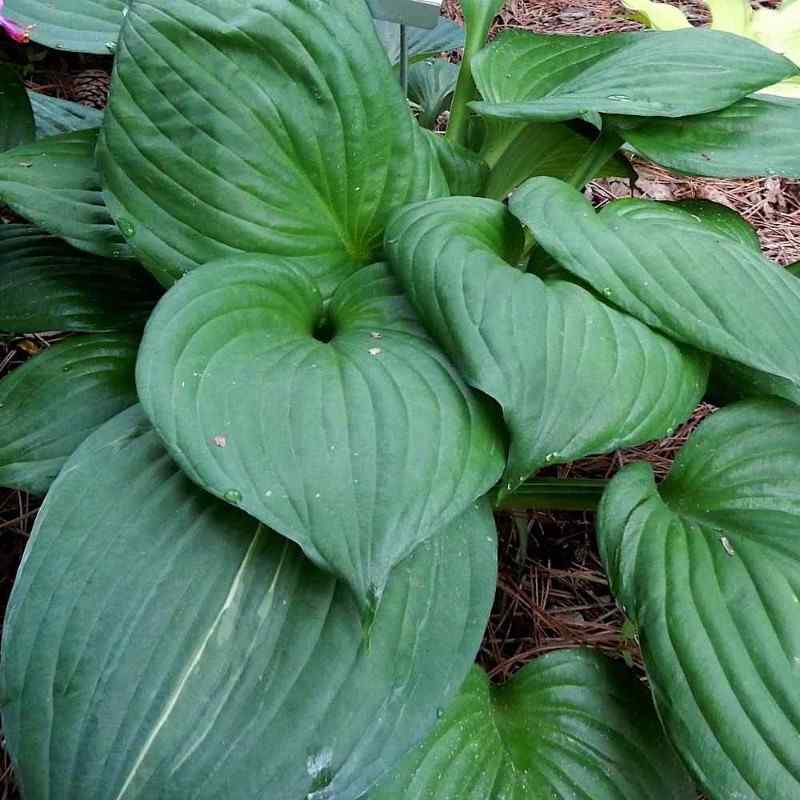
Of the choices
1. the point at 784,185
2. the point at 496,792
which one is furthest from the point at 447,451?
the point at 784,185

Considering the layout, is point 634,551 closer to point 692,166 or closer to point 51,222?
point 692,166

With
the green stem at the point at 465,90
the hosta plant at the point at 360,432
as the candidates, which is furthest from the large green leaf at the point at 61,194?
the green stem at the point at 465,90

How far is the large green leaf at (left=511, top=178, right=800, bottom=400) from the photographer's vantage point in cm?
80

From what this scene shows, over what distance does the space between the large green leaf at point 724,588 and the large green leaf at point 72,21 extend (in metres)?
0.90

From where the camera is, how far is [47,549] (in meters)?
0.72

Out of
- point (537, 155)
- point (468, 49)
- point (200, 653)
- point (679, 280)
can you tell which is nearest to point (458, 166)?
point (537, 155)

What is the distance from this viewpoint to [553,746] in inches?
31.6

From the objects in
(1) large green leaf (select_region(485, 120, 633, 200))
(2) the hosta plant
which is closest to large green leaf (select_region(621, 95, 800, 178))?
(2) the hosta plant

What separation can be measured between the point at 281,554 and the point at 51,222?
0.49 meters

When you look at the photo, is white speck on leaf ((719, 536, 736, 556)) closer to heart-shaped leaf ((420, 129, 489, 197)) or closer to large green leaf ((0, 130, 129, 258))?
heart-shaped leaf ((420, 129, 489, 197))

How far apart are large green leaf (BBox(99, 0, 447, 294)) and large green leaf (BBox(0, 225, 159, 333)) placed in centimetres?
18

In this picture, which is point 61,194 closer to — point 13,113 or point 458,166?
point 13,113

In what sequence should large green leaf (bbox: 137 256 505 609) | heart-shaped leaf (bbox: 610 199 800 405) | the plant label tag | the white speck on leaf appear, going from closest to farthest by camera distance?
large green leaf (bbox: 137 256 505 609)
the white speck on leaf
heart-shaped leaf (bbox: 610 199 800 405)
the plant label tag

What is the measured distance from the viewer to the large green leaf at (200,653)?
651mm
